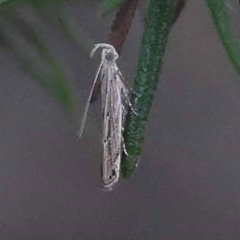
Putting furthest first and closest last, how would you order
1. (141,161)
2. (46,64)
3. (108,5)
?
(141,161)
(46,64)
(108,5)

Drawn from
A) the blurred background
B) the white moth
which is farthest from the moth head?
the blurred background

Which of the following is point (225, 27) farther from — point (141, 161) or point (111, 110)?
point (141, 161)

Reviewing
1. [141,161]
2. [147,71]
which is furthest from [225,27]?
[141,161]

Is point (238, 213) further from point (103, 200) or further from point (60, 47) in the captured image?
point (60, 47)

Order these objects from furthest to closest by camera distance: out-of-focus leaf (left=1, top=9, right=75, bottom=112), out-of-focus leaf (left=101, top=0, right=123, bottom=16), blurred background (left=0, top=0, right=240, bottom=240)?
1. blurred background (left=0, top=0, right=240, bottom=240)
2. out-of-focus leaf (left=1, top=9, right=75, bottom=112)
3. out-of-focus leaf (left=101, top=0, right=123, bottom=16)

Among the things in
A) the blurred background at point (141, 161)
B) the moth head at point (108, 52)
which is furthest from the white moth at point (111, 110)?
the blurred background at point (141, 161)

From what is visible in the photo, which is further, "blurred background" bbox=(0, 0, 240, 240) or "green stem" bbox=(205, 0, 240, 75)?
"blurred background" bbox=(0, 0, 240, 240)

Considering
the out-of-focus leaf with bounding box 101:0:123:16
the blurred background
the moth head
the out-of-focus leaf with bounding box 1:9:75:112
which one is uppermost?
the out-of-focus leaf with bounding box 101:0:123:16

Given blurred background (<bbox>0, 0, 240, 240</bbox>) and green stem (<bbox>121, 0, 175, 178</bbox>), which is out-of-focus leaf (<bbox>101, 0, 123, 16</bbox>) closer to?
green stem (<bbox>121, 0, 175, 178</bbox>)
